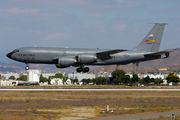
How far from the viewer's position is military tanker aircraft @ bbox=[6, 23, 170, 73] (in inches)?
2012

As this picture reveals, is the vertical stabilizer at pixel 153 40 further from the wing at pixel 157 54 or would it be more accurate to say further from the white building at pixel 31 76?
the white building at pixel 31 76

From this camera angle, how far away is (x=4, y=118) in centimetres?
2377

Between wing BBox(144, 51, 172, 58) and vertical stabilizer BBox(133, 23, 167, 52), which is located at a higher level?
vertical stabilizer BBox(133, 23, 167, 52)

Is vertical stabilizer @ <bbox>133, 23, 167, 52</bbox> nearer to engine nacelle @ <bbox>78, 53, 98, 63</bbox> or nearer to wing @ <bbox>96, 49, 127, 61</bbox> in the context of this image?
wing @ <bbox>96, 49, 127, 61</bbox>

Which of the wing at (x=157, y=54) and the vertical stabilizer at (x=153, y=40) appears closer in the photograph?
the wing at (x=157, y=54)

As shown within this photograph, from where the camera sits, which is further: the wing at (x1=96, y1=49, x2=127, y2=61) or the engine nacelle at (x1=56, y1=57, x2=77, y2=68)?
the wing at (x1=96, y1=49, x2=127, y2=61)

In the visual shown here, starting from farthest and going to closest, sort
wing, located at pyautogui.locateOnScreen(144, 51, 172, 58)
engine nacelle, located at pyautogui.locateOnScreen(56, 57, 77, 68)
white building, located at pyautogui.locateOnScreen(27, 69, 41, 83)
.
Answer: white building, located at pyautogui.locateOnScreen(27, 69, 41, 83) < wing, located at pyautogui.locateOnScreen(144, 51, 172, 58) < engine nacelle, located at pyautogui.locateOnScreen(56, 57, 77, 68)

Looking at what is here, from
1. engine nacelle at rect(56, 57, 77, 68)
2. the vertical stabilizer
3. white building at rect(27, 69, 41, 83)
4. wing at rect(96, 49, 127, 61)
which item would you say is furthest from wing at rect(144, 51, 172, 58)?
white building at rect(27, 69, 41, 83)

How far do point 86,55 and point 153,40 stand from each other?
1570 cm

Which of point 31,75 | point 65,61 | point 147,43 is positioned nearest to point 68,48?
point 65,61

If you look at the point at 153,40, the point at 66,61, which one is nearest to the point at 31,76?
the point at 153,40

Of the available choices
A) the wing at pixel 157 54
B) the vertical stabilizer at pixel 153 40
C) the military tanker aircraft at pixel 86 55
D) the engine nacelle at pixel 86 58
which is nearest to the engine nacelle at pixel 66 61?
the military tanker aircraft at pixel 86 55

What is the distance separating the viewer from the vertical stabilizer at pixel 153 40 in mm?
57844

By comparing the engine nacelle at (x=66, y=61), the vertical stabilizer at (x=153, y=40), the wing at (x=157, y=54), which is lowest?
the engine nacelle at (x=66, y=61)
